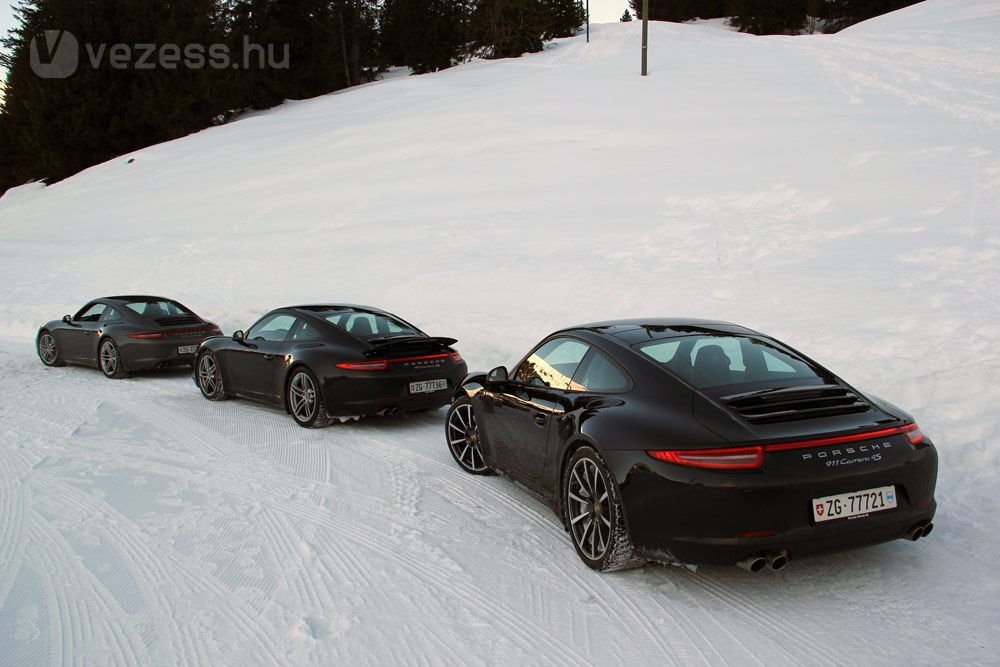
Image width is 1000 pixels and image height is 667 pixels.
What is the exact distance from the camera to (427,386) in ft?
25.5

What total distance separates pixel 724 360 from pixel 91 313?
11.5m

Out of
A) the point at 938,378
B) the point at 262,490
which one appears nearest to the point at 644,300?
the point at 938,378

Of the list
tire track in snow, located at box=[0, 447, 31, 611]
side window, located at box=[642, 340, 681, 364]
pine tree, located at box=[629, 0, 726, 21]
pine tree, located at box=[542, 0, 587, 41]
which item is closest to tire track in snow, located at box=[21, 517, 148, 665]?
tire track in snow, located at box=[0, 447, 31, 611]

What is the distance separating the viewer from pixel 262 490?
5699 millimetres

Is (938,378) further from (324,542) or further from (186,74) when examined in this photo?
(186,74)

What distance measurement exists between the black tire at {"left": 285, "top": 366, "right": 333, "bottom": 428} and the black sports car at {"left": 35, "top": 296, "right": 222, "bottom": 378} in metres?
4.16

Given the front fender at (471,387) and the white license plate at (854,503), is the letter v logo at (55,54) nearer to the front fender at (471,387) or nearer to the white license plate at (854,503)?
the front fender at (471,387)

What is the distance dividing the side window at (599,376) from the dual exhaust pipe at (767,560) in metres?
1.15

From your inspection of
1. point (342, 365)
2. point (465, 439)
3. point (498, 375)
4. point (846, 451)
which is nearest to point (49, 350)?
point (342, 365)

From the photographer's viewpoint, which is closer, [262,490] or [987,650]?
[987,650]

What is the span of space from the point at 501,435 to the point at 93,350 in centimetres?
896

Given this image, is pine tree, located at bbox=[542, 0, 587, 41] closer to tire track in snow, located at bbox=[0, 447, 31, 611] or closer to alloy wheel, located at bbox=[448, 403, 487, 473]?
alloy wheel, located at bbox=[448, 403, 487, 473]

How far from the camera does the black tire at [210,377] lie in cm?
930

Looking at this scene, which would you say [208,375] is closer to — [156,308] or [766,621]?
[156,308]
